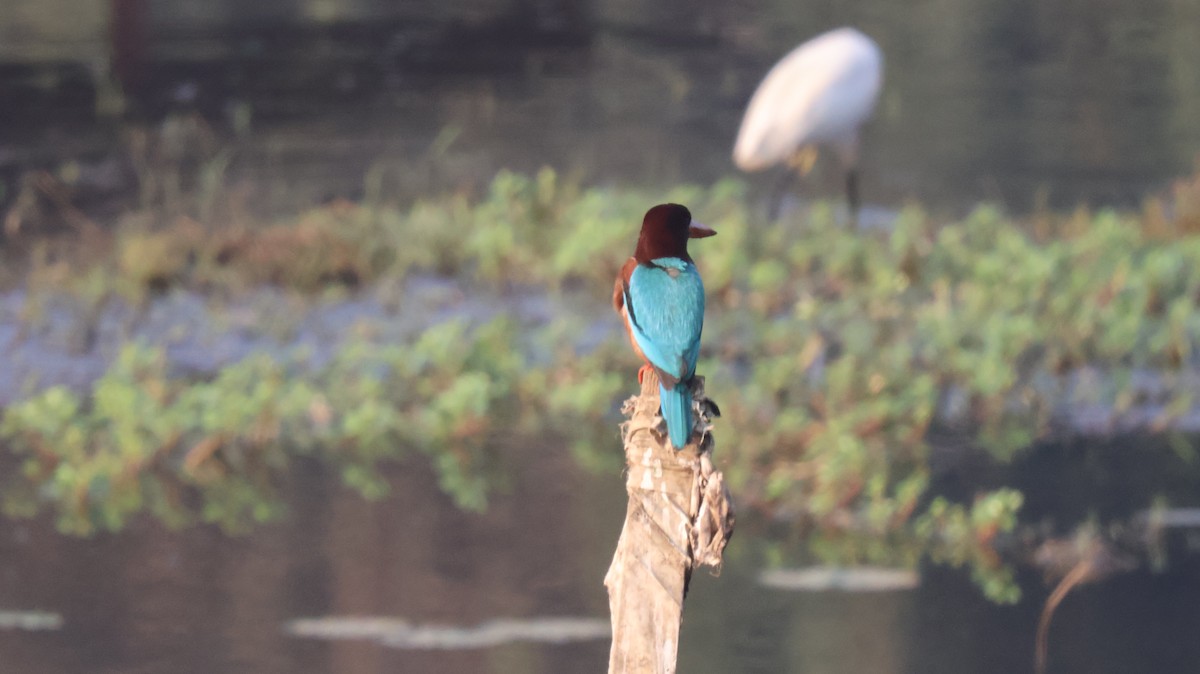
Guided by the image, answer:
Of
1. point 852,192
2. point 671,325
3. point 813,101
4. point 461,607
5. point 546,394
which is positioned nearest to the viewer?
point 671,325

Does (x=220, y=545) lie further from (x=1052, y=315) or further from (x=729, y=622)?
(x=1052, y=315)

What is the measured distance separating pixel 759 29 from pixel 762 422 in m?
8.89

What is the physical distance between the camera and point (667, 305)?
213cm

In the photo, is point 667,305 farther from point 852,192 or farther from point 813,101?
point 852,192

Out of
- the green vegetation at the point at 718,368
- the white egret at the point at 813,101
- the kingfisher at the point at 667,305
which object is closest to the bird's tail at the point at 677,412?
the kingfisher at the point at 667,305

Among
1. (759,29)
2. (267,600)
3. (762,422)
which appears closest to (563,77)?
(759,29)

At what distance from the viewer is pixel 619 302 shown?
87.1 inches

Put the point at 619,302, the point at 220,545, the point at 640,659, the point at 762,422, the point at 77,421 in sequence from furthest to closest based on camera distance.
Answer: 1. the point at 77,421
2. the point at 762,422
3. the point at 220,545
4. the point at 619,302
5. the point at 640,659

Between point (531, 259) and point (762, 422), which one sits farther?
point (531, 259)

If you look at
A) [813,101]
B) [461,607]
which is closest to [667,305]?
[461,607]

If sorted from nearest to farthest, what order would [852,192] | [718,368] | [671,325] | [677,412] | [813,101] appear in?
[677,412], [671,325], [718,368], [813,101], [852,192]

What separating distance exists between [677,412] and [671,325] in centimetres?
15

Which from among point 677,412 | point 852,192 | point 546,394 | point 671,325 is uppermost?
point 852,192

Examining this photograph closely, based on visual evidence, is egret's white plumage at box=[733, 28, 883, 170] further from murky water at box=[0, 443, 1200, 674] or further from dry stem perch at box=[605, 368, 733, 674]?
dry stem perch at box=[605, 368, 733, 674]
